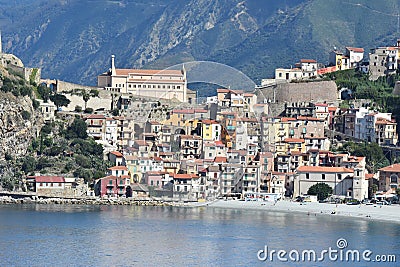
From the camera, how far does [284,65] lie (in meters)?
60.3

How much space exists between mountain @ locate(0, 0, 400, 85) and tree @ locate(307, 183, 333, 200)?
570 inches

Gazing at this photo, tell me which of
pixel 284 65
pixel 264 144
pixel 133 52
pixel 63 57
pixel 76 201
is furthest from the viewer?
pixel 63 57

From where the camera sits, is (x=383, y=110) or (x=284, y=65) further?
(x=284, y=65)

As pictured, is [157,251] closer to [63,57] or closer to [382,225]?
[382,225]

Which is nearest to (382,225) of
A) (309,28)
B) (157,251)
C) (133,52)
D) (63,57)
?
(157,251)

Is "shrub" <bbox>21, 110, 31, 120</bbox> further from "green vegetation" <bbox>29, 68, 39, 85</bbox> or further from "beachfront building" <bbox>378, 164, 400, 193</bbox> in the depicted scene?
"beachfront building" <bbox>378, 164, 400, 193</bbox>

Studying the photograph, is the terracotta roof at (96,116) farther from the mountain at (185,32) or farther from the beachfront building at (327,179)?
the mountain at (185,32)

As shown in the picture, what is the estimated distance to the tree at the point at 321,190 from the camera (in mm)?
37906

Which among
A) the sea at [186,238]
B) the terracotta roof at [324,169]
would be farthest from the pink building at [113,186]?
the terracotta roof at [324,169]

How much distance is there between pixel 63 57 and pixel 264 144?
190 feet

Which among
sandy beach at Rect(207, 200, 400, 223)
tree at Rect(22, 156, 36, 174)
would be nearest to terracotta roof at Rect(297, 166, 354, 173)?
sandy beach at Rect(207, 200, 400, 223)

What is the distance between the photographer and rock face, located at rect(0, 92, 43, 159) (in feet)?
133

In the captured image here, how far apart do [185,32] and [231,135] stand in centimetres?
4508

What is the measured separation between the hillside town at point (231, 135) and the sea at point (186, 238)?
1708 millimetres
